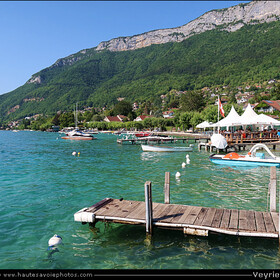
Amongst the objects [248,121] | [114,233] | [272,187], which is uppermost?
[248,121]

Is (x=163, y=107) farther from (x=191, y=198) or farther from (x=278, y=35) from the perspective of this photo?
(x=191, y=198)

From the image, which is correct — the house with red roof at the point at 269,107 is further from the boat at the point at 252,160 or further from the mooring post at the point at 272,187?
the mooring post at the point at 272,187

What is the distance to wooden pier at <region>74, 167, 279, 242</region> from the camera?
8.18m

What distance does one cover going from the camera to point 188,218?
353 inches

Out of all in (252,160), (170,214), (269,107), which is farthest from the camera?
(269,107)

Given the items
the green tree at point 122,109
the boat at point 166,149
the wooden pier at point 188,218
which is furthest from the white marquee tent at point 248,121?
the green tree at point 122,109

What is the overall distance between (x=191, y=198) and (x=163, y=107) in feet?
545

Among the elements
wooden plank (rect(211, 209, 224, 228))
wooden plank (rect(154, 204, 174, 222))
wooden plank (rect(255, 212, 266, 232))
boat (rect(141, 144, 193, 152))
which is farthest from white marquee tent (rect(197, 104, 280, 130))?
wooden plank (rect(154, 204, 174, 222))

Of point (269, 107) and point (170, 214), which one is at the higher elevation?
point (269, 107)

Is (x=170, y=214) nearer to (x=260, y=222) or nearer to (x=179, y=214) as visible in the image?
(x=179, y=214)

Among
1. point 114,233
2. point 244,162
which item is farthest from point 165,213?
point 244,162

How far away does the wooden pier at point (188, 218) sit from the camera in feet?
26.8
